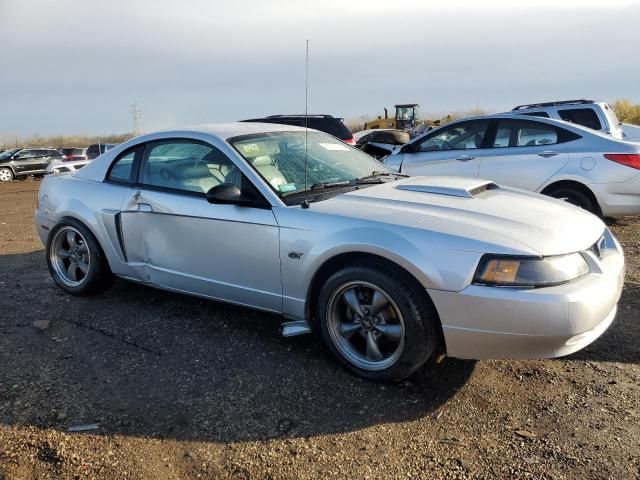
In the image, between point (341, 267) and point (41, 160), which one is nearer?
point (341, 267)

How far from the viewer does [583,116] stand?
925 cm

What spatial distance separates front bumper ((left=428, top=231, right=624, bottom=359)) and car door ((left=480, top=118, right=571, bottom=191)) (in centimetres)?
403

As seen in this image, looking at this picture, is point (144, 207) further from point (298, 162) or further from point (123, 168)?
point (298, 162)

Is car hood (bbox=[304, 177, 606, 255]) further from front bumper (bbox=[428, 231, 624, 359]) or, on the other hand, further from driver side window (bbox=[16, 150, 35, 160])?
driver side window (bbox=[16, 150, 35, 160])

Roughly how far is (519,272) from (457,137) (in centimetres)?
519

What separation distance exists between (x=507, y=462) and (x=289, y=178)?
7.31 feet

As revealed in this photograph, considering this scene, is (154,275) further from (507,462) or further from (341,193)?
(507,462)

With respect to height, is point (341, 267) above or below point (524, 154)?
below

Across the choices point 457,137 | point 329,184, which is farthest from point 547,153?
point 329,184

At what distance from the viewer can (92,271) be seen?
4652 millimetres

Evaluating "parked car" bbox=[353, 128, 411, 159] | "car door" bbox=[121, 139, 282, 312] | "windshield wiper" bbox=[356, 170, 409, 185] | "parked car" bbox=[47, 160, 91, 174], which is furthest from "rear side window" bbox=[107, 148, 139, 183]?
"parked car" bbox=[47, 160, 91, 174]

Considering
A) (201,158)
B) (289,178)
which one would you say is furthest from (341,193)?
(201,158)

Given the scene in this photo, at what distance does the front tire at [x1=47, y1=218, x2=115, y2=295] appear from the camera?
4.64 m

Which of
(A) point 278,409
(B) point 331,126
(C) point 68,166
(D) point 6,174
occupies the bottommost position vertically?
(D) point 6,174
